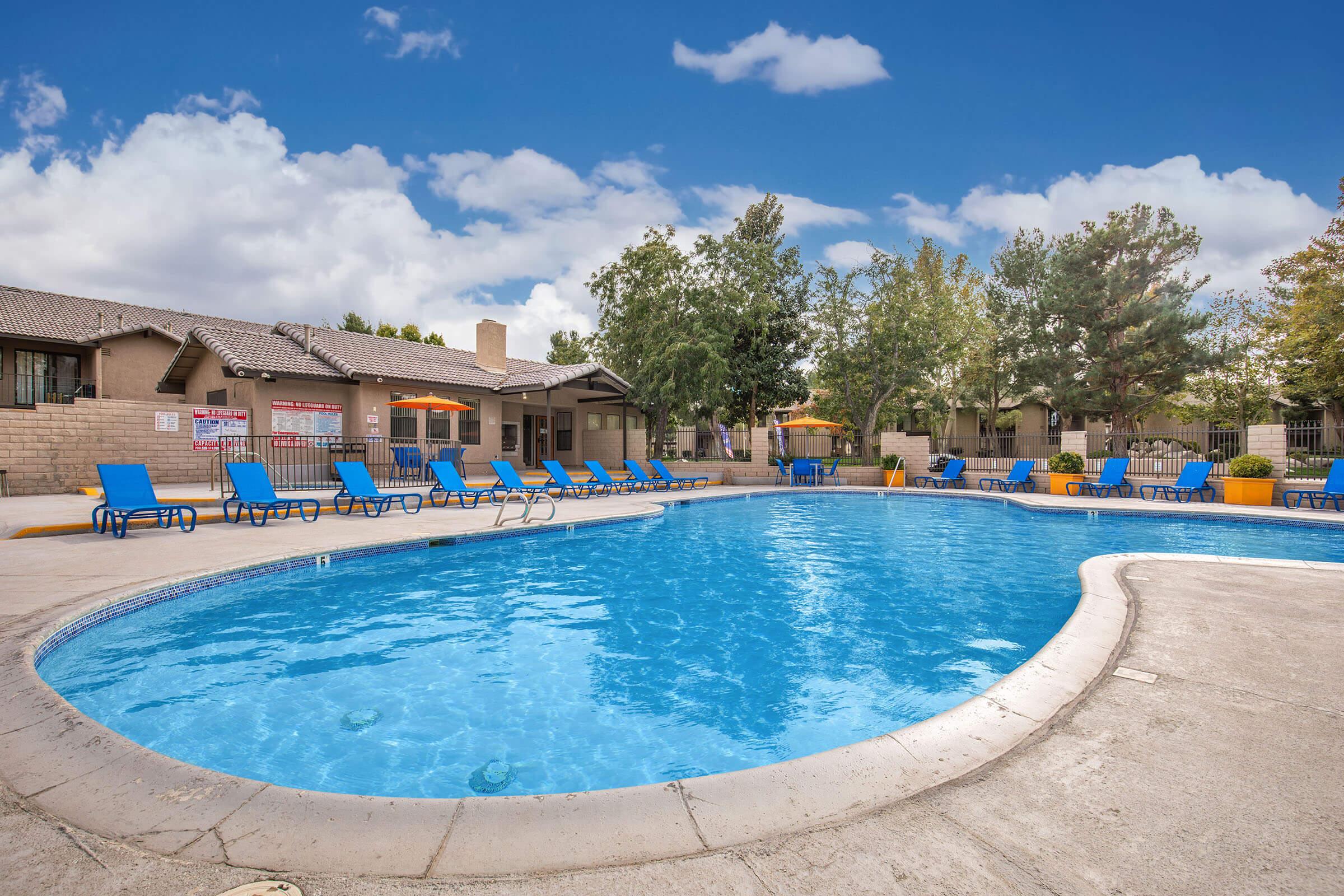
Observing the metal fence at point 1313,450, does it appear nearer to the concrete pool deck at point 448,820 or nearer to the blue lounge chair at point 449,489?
the concrete pool deck at point 448,820

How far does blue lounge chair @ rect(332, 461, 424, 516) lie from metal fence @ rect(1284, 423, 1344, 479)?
778 inches

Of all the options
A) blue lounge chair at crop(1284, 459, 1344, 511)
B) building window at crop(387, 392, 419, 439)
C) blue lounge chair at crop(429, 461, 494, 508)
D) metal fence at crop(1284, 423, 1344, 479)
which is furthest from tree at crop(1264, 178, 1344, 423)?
building window at crop(387, 392, 419, 439)

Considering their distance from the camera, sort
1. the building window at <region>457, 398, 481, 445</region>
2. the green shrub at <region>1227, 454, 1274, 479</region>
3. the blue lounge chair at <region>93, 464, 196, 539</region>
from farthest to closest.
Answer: the building window at <region>457, 398, 481, 445</region> → the green shrub at <region>1227, 454, 1274, 479</region> → the blue lounge chair at <region>93, 464, 196, 539</region>

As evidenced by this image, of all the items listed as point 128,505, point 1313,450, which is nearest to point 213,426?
point 128,505

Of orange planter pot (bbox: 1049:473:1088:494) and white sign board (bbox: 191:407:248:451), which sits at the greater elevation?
white sign board (bbox: 191:407:248:451)

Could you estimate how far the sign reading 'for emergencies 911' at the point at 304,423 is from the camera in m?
15.7

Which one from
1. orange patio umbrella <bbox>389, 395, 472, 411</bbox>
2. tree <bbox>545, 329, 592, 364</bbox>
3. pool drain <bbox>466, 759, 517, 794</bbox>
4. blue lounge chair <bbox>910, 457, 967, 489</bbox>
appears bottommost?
pool drain <bbox>466, 759, 517, 794</bbox>

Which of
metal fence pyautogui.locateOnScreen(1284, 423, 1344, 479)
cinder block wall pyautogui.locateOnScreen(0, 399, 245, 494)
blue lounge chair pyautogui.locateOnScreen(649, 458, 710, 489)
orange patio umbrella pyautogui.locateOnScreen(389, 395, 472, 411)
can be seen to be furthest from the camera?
blue lounge chair pyautogui.locateOnScreen(649, 458, 710, 489)

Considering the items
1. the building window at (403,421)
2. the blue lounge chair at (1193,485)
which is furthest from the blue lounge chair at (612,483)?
the blue lounge chair at (1193,485)

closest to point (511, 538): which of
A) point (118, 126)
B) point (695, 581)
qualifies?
point (695, 581)

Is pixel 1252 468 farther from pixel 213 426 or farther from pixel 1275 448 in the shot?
pixel 213 426

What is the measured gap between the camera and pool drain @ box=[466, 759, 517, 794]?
2990mm

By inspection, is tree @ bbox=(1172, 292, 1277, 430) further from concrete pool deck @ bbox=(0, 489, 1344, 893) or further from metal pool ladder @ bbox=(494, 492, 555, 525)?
concrete pool deck @ bbox=(0, 489, 1344, 893)

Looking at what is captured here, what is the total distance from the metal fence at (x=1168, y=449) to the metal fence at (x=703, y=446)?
37.5 ft
